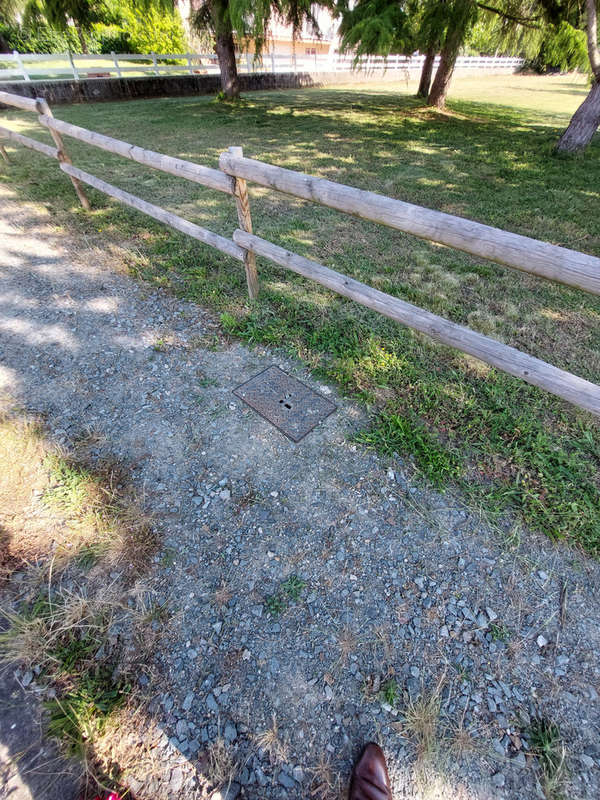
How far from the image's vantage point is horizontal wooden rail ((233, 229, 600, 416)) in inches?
72.3

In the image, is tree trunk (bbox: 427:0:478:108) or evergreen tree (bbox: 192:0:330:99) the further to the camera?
evergreen tree (bbox: 192:0:330:99)

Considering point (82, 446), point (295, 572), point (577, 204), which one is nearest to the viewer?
point (295, 572)

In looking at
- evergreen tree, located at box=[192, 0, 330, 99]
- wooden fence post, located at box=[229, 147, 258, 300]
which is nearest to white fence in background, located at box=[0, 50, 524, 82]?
evergreen tree, located at box=[192, 0, 330, 99]

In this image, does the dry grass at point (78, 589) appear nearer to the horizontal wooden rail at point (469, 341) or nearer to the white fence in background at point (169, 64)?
the horizontal wooden rail at point (469, 341)

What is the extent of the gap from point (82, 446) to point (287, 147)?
8414 mm

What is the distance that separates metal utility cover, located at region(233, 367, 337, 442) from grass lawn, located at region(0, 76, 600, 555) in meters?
0.26

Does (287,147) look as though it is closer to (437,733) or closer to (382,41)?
(382,41)

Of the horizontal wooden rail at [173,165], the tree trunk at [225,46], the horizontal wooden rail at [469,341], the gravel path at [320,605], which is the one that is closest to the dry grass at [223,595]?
the gravel path at [320,605]

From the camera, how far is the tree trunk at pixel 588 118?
7051mm

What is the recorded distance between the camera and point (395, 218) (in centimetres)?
196

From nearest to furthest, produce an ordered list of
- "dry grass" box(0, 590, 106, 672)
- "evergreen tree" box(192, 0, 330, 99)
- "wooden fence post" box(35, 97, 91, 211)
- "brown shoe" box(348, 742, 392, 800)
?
"brown shoe" box(348, 742, 392, 800)
"dry grass" box(0, 590, 106, 672)
"wooden fence post" box(35, 97, 91, 211)
"evergreen tree" box(192, 0, 330, 99)

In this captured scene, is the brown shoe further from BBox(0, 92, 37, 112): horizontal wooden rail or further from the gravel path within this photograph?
BBox(0, 92, 37, 112): horizontal wooden rail

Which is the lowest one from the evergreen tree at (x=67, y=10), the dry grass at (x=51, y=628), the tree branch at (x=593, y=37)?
the dry grass at (x=51, y=628)

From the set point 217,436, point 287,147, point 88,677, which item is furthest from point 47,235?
point 287,147
